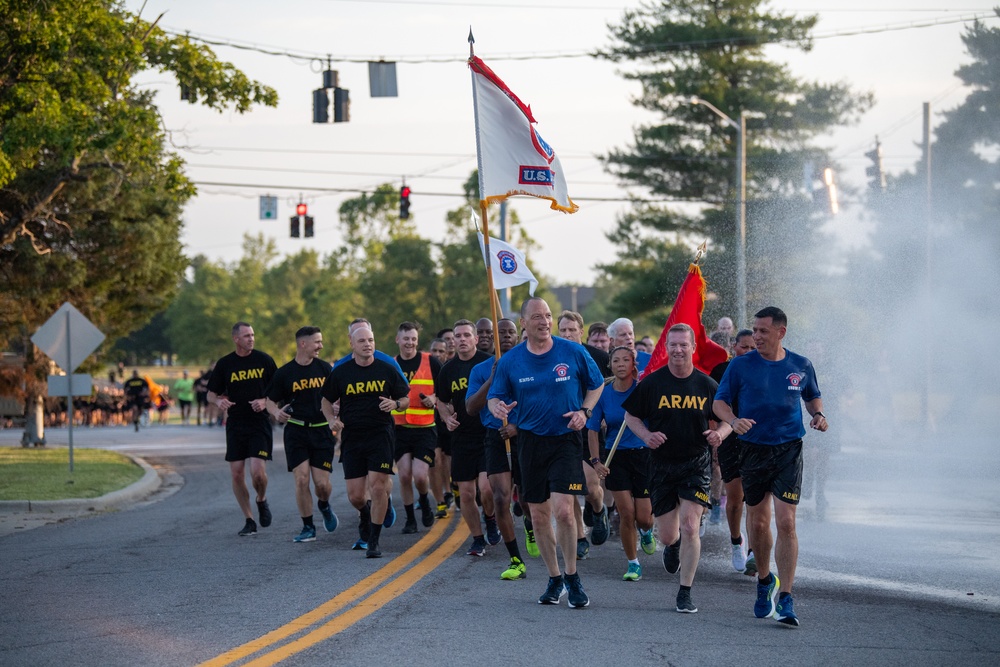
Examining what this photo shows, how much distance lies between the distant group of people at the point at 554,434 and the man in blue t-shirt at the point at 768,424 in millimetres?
11

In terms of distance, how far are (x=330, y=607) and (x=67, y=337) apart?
40.1ft

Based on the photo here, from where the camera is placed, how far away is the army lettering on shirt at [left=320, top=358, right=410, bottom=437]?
11.4 meters

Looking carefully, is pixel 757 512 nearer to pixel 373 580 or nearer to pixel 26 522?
pixel 373 580

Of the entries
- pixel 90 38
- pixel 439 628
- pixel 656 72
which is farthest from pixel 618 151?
pixel 439 628

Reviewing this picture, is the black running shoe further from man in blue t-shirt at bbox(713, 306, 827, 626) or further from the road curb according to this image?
man in blue t-shirt at bbox(713, 306, 827, 626)

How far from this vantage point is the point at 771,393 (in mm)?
8367

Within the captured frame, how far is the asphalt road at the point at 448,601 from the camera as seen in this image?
6.93m

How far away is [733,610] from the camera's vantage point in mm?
8398

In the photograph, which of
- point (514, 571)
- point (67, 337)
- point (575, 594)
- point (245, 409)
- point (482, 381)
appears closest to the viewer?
point (575, 594)

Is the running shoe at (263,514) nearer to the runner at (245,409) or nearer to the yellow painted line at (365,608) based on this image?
the runner at (245,409)

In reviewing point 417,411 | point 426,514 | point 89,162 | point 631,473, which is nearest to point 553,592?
point 631,473

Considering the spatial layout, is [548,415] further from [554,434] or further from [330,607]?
[330,607]

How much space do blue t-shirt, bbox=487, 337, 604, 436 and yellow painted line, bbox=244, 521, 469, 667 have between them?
1.47 metres

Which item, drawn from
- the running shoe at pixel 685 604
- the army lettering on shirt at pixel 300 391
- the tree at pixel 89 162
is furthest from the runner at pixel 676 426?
the tree at pixel 89 162
